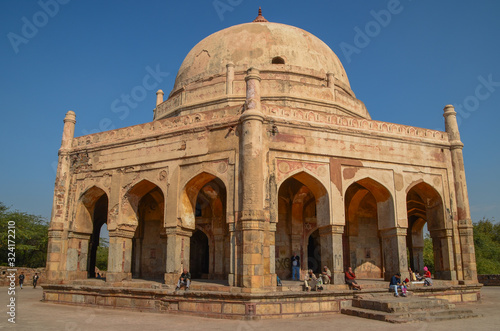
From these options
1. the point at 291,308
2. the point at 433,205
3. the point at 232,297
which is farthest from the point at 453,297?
the point at 232,297

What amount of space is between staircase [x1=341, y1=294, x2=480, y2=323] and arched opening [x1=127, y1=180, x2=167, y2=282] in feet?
24.8

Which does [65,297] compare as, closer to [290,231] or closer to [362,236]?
[290,231]

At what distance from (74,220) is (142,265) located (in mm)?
3150

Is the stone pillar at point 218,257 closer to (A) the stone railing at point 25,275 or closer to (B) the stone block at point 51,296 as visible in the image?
(B) the stone block at point 51,296

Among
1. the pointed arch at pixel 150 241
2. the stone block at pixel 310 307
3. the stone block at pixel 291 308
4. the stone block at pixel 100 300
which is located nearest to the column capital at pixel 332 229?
the stone block at pixel 310 307

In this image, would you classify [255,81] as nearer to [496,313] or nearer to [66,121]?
[66,121]

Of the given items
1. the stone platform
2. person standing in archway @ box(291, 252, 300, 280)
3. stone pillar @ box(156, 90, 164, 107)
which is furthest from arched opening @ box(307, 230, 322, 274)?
stone pillar @ box(156, 90, 164, 107)

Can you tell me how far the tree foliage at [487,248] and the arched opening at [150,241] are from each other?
20.8 m

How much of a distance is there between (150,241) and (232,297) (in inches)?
262

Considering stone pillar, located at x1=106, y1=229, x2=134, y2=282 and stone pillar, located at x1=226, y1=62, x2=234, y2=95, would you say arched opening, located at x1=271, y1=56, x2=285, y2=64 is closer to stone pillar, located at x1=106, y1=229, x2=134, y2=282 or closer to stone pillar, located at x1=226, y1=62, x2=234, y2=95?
stone pillar, located at x1=226, y1=62, x2=234, y2=95

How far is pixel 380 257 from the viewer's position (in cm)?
1573

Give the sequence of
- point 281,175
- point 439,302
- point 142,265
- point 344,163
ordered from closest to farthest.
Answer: point 439,302
point 281,175
point 344,163
point 142,265

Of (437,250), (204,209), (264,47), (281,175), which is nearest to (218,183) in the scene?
(204,209)

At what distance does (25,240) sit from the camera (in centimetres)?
2847
